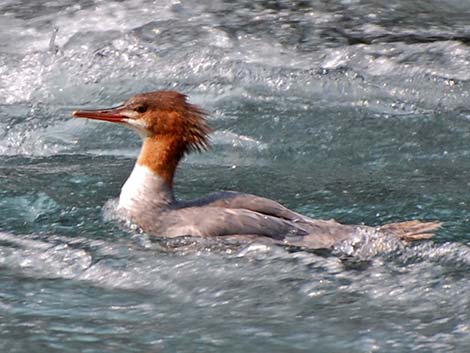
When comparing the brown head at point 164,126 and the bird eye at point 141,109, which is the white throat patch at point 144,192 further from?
the bird eye at point 141,109

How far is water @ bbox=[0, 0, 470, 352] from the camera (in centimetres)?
547

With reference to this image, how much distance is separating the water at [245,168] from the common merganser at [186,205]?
4.4 inches

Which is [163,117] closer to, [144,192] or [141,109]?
[141,109]

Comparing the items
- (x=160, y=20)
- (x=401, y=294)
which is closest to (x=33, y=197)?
(x=401, y=294)

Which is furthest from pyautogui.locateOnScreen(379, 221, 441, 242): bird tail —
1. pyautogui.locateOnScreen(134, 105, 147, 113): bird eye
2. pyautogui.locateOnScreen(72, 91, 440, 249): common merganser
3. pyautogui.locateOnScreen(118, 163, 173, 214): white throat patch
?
pyautogui.locateOnScreen(134, 105, 147, 113): bird eye

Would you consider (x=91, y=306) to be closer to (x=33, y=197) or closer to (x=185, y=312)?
(x=185, y=312)

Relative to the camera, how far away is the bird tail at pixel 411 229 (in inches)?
249

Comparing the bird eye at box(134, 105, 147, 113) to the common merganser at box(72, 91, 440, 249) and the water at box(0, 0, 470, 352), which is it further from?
the water at box(0, 0, 470, 352)

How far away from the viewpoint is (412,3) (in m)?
10.4

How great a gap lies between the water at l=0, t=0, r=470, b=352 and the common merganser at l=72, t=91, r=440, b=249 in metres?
0.11

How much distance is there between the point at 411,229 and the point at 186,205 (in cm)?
112

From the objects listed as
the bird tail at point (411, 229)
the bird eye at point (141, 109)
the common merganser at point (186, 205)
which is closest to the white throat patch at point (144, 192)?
the common merganser at point (186, 205)

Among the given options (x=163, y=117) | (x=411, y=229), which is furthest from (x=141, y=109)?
(x=411, y=229)

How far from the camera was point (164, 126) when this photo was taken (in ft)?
23.0
